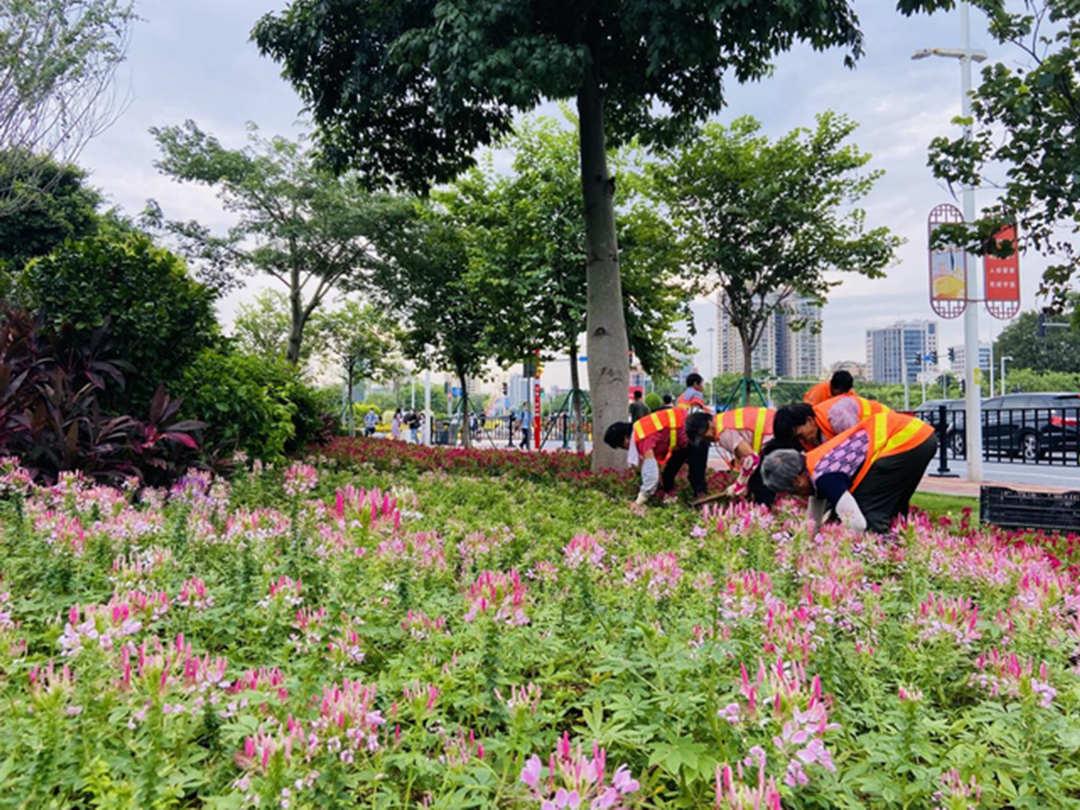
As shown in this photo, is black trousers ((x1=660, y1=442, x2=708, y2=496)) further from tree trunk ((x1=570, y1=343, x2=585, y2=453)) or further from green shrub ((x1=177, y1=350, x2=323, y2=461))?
tree trunk ((x1=570, y1=343, x2=585, y2=453))

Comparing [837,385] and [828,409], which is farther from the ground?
[837,385]

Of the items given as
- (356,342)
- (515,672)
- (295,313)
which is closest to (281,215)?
(295,313)

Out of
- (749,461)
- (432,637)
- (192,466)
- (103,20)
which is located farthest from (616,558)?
(103,20)

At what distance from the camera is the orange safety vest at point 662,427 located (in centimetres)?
599

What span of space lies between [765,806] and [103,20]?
594 inches

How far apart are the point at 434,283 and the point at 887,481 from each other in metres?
14.3

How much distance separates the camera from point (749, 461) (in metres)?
5.36

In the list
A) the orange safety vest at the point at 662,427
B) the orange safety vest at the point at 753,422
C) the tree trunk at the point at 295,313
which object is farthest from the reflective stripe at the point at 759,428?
the tree trunk at the point at 295,313

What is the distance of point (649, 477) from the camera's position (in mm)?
5727

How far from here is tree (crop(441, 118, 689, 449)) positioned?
13.7 m

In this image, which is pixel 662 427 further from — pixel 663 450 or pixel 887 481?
pixel 887 481

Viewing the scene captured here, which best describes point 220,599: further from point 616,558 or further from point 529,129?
point 529,129

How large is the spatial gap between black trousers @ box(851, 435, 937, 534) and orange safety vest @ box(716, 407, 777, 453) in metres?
1.54

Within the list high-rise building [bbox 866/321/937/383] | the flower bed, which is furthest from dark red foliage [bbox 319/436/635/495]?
high-rise building [bbox 866/321/937/383]
